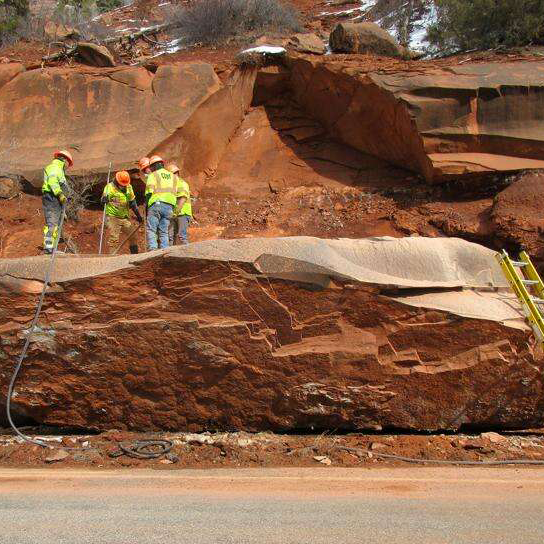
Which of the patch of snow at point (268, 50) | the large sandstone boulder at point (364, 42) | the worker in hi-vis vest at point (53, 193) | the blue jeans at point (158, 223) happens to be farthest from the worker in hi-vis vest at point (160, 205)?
the large sandstone boulder at point (364, 42)

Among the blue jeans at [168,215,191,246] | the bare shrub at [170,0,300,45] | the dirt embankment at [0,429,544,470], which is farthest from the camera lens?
the bare shrub at [170,0,300,45]

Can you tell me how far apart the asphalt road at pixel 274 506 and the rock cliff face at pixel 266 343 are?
2.47 ft

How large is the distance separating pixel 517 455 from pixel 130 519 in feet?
11.3

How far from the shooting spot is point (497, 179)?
10398mm

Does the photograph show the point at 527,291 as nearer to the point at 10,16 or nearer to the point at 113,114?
the point at 113,114

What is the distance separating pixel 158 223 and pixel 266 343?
3.10 m

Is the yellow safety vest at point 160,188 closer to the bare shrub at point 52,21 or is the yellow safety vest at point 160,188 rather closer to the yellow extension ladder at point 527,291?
the yellow extension ladder at point 527,291

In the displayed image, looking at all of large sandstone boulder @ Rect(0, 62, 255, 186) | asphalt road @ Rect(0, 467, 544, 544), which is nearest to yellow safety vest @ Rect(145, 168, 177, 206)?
large sandstone boulder @ Rect(0, 62, 255, 186)

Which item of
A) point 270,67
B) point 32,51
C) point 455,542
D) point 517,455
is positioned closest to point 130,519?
point 455,542

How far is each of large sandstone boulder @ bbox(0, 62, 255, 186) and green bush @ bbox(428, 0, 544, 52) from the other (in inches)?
182

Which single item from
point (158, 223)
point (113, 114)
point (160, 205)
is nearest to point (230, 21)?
point (113, 114)

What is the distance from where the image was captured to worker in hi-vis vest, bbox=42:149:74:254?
866 cm

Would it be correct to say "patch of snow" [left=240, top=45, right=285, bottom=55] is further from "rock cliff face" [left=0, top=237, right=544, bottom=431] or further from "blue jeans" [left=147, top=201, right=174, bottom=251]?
"rock cliff face" [left=0, top=237, right=544, bottom=431]

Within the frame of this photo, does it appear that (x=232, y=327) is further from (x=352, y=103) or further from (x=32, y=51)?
(x=32, y=51)
